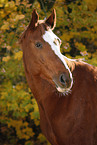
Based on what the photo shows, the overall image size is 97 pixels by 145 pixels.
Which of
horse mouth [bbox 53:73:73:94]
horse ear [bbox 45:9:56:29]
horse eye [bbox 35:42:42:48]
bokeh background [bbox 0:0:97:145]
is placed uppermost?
horse ear [bbox 45:9:56:29]

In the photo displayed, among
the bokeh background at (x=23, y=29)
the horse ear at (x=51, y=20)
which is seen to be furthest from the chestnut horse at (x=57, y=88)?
the bokeh background at (x=23, y=29)

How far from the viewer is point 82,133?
2244mm

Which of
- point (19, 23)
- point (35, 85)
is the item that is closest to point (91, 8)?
point (19, 23)

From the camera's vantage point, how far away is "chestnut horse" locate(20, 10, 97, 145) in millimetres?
2219

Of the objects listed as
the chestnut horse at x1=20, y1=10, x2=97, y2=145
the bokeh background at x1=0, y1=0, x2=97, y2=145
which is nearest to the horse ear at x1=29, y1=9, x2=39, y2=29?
the chestnut horse at x1=20, y1=10, x2=97, y2=145

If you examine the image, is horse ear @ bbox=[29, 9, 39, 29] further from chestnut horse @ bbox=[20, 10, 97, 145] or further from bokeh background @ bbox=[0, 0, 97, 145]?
bokeh background @ bbox=[0, 0, 97, 145]

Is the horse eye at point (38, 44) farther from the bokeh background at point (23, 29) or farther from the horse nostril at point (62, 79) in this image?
the bokeh background at point (23, 29)

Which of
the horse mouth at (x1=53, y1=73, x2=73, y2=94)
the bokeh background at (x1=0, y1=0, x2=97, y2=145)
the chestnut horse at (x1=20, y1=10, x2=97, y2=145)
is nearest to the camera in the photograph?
the horse mouth at (x1=53, y1=73, x2=73, y2=94)

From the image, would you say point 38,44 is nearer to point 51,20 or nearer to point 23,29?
point 51,20

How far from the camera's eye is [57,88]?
212cm

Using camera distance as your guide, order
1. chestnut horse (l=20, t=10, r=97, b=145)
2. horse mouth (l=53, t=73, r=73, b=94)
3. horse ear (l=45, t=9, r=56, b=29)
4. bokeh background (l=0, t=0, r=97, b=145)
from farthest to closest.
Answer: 1. bokeh background (l=0, t=0, r=97, b=145)
2. horse ear (l=45, t=9, r=56, b=29)
3. chestnut horse (l=20, t=10, r=97, b=145)
4. horse mouth (l=53, t=73, r=73, b=94)

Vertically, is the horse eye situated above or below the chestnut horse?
above

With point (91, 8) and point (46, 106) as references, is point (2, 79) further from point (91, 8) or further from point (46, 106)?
point (46, 106)

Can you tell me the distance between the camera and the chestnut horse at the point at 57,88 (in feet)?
7.28
